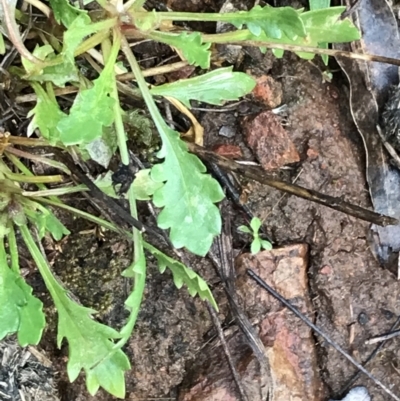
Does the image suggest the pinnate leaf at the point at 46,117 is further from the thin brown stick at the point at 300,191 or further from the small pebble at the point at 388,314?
the small pebble at the point at 388,314

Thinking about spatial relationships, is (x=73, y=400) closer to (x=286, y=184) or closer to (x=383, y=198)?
(x=286, y=184)

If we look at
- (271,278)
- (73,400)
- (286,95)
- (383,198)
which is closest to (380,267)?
(383,198)

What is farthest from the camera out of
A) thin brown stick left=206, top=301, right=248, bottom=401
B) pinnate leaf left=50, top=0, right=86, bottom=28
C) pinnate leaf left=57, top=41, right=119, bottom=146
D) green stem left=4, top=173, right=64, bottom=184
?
thin brown stick left=206, top=301, right=248, bottom=401

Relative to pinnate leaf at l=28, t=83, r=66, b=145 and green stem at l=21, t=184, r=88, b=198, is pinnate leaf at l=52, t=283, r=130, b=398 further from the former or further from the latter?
pinnate leaf at l=28, t=83, r=66, b=145

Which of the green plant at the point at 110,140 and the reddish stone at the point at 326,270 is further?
the reddish stone at the point at 326,270

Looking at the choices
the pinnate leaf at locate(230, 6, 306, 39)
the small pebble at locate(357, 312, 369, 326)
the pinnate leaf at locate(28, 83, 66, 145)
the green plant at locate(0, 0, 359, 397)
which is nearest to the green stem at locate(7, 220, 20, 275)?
the green plant at locate(0, 0, 359, 397)

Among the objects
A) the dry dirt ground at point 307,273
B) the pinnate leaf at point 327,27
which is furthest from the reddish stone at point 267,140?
the pinnate leaf at point 327,27
